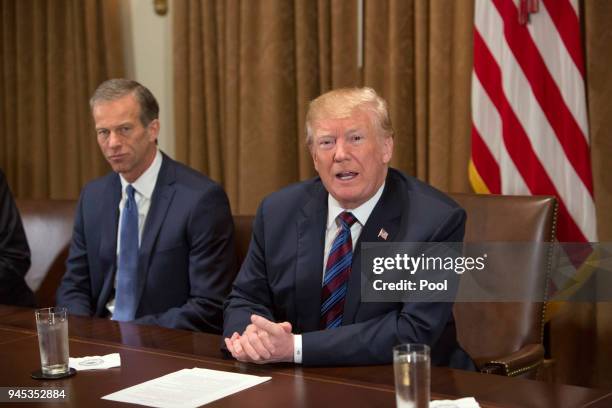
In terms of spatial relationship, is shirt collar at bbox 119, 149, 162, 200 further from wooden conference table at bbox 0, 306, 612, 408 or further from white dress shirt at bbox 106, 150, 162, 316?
wooden conference table at bbox 0, 306, 612, 408

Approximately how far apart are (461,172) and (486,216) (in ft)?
2.66

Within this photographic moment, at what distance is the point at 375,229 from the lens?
2.56 m

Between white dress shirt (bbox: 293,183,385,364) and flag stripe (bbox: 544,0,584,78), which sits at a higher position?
flag stripe (bbox: 544,0,584,78)

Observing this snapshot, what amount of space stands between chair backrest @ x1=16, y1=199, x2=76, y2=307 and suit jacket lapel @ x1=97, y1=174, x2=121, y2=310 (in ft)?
2.14

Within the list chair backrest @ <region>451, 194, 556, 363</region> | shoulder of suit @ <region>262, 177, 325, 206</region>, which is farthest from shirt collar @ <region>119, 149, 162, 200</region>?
chair backrest @ <region>451, 194, 556, 363</region>

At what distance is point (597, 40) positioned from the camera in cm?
340

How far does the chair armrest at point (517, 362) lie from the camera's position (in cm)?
256

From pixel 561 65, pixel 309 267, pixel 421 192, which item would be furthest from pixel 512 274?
pixel 561 65

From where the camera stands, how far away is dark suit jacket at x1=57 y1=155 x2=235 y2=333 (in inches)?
131

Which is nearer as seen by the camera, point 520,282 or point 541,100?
point 520,282

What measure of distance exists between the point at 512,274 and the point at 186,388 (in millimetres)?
1335

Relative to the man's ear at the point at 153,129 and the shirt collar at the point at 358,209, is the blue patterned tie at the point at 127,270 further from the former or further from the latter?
the shirt collar at the point at 358,209

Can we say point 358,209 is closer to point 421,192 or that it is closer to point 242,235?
point 421,192

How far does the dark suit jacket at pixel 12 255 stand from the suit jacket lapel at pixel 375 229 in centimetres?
188
